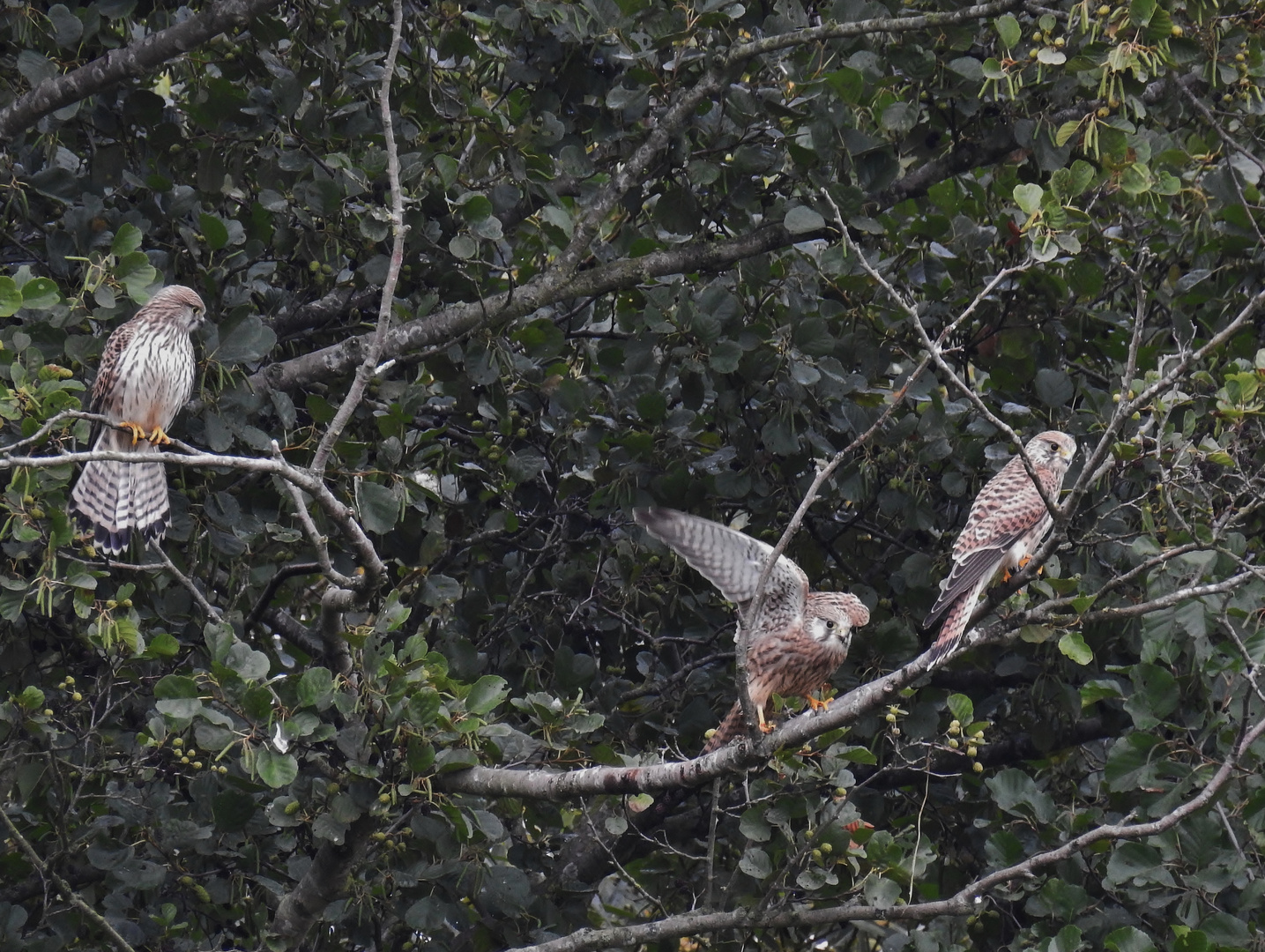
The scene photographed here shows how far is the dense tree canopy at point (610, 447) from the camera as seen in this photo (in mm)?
3584

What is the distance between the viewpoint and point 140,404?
176 inches

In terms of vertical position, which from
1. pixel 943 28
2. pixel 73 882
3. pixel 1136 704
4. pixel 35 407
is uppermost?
pixel 943 28

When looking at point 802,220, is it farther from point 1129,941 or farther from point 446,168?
point 1129,941

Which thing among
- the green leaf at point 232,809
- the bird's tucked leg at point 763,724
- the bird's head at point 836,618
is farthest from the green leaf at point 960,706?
the green leaf at point 232,809

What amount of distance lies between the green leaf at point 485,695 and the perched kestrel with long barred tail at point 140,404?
1.07 metres

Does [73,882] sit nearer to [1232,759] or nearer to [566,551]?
[566,551]

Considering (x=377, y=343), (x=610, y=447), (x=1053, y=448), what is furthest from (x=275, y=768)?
(x=1053, y=448)

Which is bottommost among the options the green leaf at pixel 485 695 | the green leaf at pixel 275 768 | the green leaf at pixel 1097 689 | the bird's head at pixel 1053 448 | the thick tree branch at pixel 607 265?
the green leaf at pixel 1097 689

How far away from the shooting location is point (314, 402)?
3967 mm

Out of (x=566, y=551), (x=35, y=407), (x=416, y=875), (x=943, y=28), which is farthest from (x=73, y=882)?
(x=943, y=28)

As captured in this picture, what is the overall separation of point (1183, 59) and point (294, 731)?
2977 millimetres

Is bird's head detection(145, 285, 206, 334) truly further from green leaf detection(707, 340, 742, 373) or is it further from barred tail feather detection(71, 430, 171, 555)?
green leaf detection(707, 340, 742, 373)

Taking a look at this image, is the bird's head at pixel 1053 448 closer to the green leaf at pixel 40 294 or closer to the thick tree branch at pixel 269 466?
the thick tree branch at pixel 269 466

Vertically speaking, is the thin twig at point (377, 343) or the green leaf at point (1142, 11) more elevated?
the green leaf at point (1142, 11)
